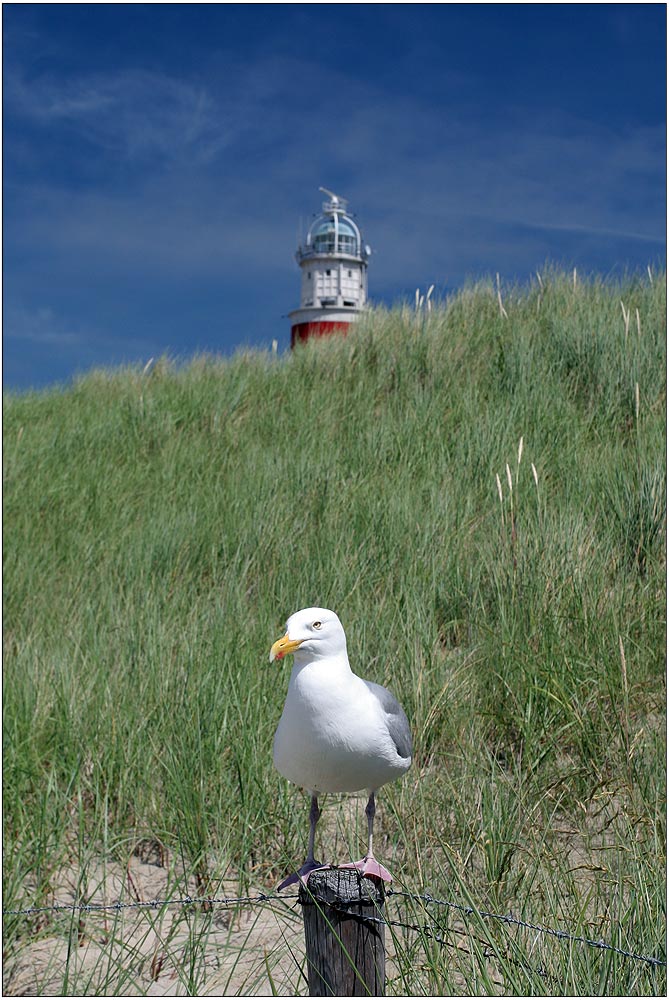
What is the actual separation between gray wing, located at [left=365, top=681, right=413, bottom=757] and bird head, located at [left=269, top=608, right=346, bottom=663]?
0.63ft

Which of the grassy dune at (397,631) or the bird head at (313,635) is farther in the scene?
the grassy dune at (397,631)

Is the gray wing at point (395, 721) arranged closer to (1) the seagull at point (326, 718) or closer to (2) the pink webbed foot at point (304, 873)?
(1) the seagull at point (326, 718)

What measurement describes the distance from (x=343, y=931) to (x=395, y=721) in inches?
18.9

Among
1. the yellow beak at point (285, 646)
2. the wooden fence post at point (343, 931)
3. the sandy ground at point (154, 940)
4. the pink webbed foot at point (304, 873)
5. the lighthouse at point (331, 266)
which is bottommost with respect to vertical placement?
the sandy ground at point (154, 940)

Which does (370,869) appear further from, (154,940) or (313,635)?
(154,940)

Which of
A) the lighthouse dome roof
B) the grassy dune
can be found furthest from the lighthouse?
the grassy dune

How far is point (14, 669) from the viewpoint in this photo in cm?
390

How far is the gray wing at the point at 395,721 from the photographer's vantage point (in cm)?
163

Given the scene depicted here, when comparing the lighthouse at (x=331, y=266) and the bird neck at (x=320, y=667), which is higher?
the lighthouse at (x=331, y=266)

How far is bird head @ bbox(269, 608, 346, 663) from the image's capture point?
1450 mm

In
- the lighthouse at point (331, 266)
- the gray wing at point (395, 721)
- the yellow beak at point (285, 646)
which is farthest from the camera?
the lighthouse at point (331, 266)

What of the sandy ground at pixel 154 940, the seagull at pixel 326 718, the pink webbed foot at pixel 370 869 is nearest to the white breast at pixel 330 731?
the seagull at pixel 326 718

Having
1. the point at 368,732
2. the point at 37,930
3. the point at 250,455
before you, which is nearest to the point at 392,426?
the point at 250,455

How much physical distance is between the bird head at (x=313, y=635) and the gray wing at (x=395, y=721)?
0.19 m
